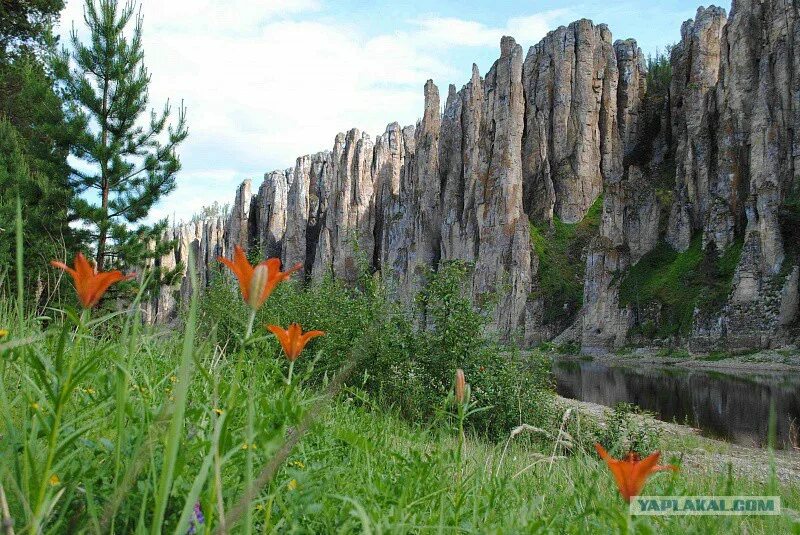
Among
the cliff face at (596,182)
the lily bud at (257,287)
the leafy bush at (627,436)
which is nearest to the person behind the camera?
the lily bud at (257,287)

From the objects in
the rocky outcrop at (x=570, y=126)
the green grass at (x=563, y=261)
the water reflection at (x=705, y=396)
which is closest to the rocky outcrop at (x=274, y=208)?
the rocky outcrop at (x=570, y=126)

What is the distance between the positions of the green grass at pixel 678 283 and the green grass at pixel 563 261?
24.9 feet

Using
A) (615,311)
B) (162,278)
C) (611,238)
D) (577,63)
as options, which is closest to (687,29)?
(577,63)

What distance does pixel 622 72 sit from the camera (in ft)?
300

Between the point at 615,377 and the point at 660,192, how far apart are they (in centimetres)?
4413

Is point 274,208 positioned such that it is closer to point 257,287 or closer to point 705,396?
point 705,396

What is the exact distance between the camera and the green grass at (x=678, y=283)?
191ft

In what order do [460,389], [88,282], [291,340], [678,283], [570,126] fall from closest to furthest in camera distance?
1. [88,282]
2. [291,340]
3. [460,389]
4. [678,283]
5. [570,126]

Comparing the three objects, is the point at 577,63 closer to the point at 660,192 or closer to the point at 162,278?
the point at 660,192

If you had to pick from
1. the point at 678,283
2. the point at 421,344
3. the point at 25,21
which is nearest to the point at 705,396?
the point at 421,344

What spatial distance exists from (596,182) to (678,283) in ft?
83.3

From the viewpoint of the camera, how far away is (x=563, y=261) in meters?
80.8

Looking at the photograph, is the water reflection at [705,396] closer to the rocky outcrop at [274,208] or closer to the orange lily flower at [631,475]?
the orange lily flower at [631,475]

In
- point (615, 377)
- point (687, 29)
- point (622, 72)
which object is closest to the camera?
point (615, 377)
